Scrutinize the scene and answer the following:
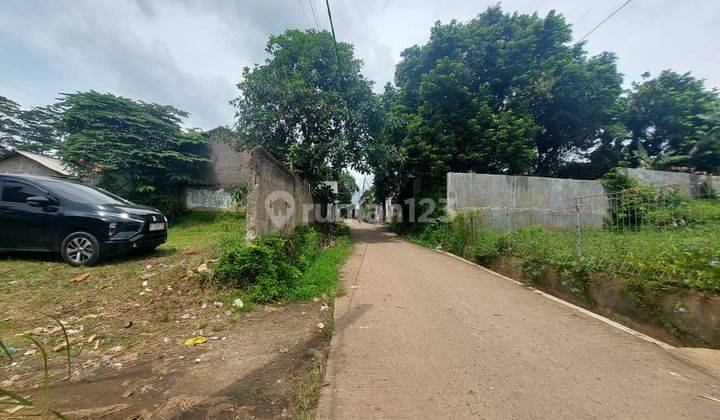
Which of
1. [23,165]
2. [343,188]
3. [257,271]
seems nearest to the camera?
[257,271]

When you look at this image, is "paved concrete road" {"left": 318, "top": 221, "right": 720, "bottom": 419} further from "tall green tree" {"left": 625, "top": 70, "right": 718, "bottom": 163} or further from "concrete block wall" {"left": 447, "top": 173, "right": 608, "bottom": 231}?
"tall green tree" {"left": 625, "top": 70, "right": 718, "bottom": 163}

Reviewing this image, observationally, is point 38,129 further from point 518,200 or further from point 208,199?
point 518,200

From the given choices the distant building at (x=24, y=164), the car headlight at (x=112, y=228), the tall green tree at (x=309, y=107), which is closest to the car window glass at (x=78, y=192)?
the car headlight at (x=112, y=228)

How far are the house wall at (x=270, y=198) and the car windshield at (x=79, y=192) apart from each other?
2.64 meters

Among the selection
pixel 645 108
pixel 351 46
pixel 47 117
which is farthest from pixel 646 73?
pixel 47 117

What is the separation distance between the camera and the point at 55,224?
471 cm

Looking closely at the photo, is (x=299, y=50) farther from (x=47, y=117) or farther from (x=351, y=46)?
(x=47, y=117)

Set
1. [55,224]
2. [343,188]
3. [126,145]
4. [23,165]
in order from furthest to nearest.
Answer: [343,188], [23,165], [126,145], [55,224]

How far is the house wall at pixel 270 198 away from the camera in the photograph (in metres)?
4.89

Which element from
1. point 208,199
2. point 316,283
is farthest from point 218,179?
point 316,283

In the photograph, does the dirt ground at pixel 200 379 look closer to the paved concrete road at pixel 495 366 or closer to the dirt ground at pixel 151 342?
the dirt ground at pixel 151 342

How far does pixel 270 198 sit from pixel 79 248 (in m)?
3.03

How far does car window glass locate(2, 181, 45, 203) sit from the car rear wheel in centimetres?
90

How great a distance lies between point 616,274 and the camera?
13.3ft
